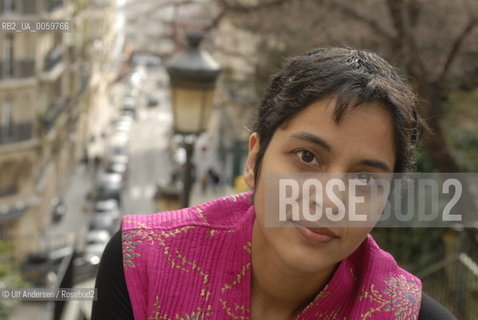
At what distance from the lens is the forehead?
64.6 inches

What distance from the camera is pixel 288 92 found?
173 centimetres

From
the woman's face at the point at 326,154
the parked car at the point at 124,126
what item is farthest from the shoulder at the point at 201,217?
the parked car at the point at 124,126

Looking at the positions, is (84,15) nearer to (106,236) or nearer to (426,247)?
(106,236)

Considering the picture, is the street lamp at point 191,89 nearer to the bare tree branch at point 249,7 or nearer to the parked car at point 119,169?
the bare tree branch at point 249,7

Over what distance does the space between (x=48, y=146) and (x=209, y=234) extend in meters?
31.8

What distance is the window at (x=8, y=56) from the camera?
26422mm

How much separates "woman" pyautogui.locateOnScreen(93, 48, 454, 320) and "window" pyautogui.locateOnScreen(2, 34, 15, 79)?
2588 cm

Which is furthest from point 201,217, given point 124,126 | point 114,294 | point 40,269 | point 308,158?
point 124,126

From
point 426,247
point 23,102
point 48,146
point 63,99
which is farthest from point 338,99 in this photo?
point 63,99

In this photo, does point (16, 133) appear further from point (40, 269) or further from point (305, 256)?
point (305, 256)

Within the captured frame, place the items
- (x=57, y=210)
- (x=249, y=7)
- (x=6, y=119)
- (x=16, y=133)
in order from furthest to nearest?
(x=57, y=210) < (x=16, y=133) < (x=6, y=119) < (x=249, y=7)

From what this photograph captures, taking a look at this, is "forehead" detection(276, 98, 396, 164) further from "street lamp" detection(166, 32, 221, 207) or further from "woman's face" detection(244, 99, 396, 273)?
"street lamp" detection(166, 32, 221, 207)

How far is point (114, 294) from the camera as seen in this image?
1829 mm

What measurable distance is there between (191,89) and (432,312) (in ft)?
15.4
